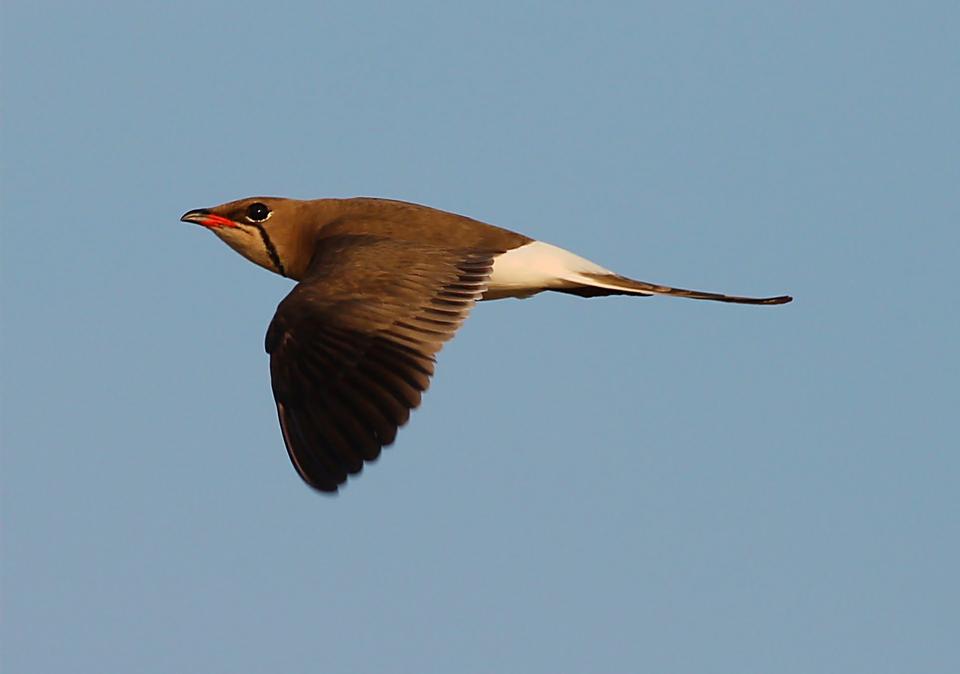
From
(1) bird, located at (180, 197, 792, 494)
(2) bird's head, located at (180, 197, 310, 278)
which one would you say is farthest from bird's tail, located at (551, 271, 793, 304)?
(2) bird's head, located at (180, 197, 310, 278)

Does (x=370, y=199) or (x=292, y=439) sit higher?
(x=370, y=199)

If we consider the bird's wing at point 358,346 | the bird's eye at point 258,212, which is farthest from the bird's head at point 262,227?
the bird's wing at point 358,346

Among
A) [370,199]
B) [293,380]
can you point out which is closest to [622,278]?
[370,199]

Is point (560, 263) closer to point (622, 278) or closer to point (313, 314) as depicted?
point (622, 278)

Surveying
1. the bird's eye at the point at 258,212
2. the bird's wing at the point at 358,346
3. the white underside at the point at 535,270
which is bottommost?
the bird's wing at the point at 358,346

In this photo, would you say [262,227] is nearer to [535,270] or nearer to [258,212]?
[258,212]

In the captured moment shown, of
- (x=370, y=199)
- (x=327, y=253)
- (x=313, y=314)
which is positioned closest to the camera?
(x=313, y=314)

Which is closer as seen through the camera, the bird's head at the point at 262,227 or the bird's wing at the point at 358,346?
the bird's wing at the point at 358,346

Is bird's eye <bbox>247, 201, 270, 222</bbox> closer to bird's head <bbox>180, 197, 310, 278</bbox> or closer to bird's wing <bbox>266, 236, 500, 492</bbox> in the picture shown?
bird's head <bbox>180, 197, 310, 278</bbox>

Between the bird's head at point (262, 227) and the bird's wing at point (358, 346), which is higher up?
the bird's head at point (262, 227)

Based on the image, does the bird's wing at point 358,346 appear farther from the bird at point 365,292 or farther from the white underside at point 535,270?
the white underside at point 535,270
